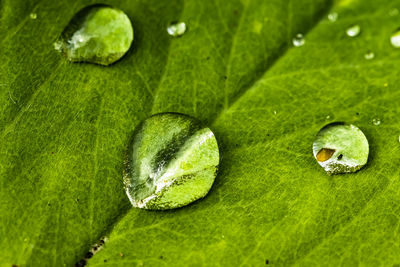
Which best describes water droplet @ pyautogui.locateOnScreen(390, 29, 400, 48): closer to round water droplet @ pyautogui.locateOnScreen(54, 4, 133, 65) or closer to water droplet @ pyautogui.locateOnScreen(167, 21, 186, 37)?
water droplet @ pyautogui.locateOnScreen(167, 21, 186, 37)

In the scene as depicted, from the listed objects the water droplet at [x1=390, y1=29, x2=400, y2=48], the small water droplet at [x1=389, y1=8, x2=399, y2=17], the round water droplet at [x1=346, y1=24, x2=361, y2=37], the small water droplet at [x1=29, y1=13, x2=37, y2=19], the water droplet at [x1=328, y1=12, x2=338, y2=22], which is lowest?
the water droplet at [x1=390, y1=29, x2=400, y2=48]

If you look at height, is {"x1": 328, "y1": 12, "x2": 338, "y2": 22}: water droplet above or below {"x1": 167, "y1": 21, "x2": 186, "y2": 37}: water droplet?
below

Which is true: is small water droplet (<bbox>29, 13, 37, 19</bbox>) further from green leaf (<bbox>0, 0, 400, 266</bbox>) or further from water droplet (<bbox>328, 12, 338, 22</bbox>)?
water droplet (<bbox>328, 12, 338, 22</bbox>)

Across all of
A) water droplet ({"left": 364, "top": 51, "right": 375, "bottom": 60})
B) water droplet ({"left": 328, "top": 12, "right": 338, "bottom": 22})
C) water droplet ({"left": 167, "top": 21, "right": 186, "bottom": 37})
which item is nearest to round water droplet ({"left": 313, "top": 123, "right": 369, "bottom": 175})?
water droplet ({"left": 364, "top": 51, "right": 375, "bottom": 60})

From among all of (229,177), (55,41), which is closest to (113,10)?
(55,41)

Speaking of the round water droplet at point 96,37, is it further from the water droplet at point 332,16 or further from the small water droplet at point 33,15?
the water droplet at point 332,16

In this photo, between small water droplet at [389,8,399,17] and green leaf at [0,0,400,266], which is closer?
green leaf at [0,0,400,266]

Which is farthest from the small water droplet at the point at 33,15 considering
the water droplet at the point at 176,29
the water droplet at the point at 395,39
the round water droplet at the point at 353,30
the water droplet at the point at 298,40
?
the water droplet at the point at 395,39
